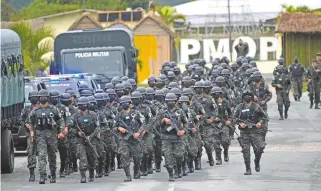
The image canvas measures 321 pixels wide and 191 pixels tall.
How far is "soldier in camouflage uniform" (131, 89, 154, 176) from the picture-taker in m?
23.6

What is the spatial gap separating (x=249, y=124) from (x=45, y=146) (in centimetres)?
397

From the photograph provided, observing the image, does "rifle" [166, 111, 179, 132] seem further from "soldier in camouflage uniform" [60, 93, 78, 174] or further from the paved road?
"soldier in camouflage uniform" [60, 93, 78, 174]

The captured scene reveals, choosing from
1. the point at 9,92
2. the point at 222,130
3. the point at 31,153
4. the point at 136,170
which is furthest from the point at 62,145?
the point at 222,130

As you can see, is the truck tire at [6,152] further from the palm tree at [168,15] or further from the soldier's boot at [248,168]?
the palm tree at [168,15]

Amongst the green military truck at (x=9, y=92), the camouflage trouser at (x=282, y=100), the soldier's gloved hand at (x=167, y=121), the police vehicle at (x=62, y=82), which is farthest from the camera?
the camouflage trouser at (x=282, y=100)

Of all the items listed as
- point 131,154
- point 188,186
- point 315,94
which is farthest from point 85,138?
point 315,94

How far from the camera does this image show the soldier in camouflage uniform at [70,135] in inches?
917

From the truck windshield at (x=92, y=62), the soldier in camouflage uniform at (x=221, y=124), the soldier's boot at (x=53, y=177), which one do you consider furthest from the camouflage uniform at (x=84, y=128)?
the truck windshield at (x=92, y=62)

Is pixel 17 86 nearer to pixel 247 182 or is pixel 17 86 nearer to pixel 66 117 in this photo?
pixel 66 117

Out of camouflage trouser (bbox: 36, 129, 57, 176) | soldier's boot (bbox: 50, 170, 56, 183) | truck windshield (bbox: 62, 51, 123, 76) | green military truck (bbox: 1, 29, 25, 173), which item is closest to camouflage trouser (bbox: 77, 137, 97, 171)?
camouflage trouser (bbox: 36, 129, 57, 176)

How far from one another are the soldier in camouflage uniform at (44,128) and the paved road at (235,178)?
0.54m

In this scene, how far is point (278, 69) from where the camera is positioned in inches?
1446

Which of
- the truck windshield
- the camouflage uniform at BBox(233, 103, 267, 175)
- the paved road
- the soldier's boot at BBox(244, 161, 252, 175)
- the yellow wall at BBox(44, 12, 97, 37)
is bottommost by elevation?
the paved road

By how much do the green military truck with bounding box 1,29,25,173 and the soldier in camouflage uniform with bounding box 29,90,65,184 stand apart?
113cm
